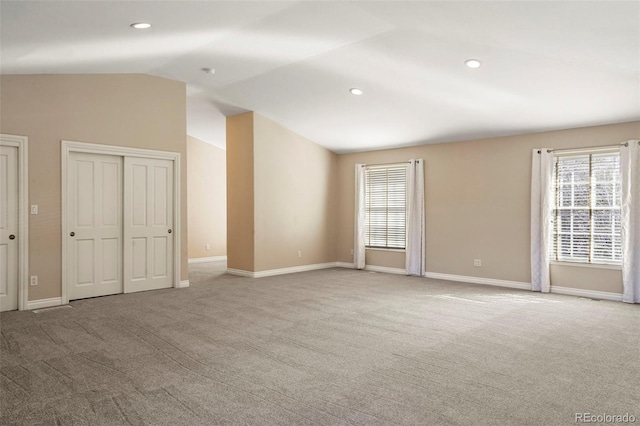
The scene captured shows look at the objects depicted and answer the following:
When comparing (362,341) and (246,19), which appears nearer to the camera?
(362,341)

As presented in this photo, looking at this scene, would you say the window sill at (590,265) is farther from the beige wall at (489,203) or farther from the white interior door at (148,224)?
the white interior door at (148,224)

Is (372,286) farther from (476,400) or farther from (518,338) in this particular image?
(476,400)

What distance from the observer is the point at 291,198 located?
8.55m

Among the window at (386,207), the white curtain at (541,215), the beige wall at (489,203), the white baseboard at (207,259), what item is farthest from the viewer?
the white baseboard at (207,259)

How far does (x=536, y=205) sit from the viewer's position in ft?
21.8

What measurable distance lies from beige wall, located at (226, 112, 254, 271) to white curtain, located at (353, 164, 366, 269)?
231 centimetres

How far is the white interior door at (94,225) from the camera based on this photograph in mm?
5742

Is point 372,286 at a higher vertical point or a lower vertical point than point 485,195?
lower

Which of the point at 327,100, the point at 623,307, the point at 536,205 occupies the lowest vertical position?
the point at 623,307

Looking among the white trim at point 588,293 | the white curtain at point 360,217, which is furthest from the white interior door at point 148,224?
the white trim at point 588,293

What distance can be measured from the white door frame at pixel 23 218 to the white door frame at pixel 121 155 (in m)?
0.40

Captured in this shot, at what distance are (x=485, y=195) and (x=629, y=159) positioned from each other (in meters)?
2.03

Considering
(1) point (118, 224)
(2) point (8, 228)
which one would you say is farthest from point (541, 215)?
(2) point (8, 228)

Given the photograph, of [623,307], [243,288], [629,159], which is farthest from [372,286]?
[629,159]
